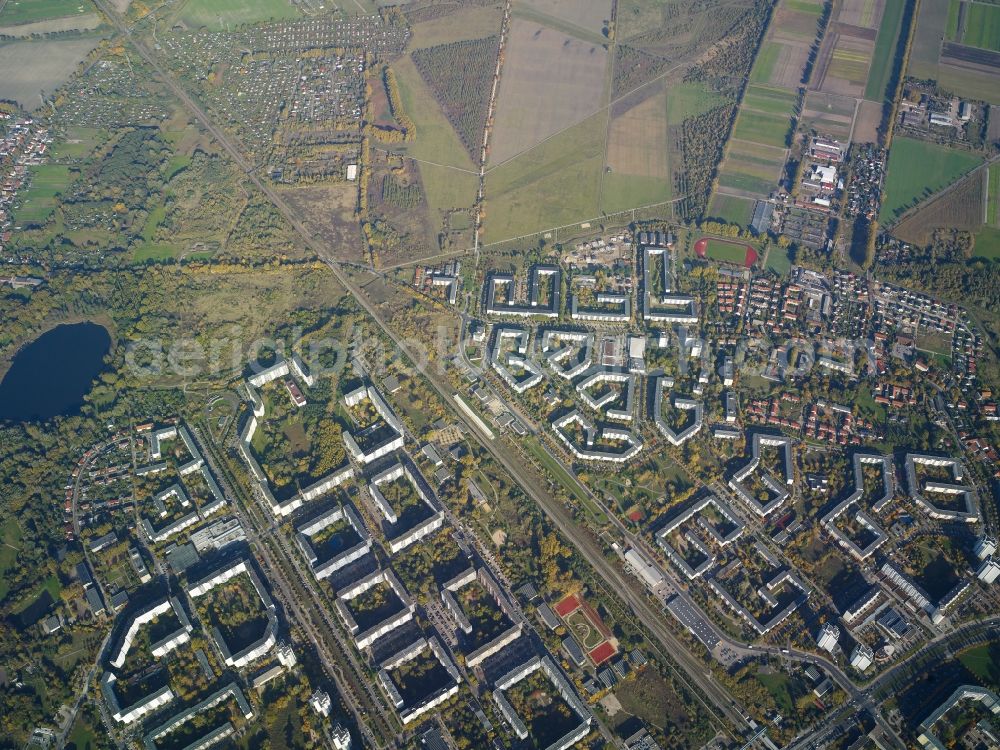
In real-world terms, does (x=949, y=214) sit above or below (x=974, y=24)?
below

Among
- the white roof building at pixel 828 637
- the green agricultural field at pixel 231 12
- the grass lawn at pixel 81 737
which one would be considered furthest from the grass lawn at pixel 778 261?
the green agricultural field at pixel 231 12

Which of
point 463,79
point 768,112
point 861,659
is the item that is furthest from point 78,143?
point 861,659

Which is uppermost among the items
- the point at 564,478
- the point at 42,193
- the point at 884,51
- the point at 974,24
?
the point at 974,24

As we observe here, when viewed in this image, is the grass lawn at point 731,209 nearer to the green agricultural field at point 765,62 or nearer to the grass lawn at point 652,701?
the green agricultural field at point 765,62

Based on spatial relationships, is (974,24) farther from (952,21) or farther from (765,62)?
(765,62)

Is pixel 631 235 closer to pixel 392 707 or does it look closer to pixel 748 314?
pixel 748 314

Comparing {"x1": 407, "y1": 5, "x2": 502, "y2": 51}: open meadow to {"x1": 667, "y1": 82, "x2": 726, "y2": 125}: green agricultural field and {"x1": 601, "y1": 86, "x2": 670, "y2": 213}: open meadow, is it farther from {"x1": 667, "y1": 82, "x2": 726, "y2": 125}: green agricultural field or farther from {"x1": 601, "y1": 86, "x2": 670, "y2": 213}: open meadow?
{"x1": 667, "y1": 82, "x2": 726, "y2": 125}: green agricultural field
